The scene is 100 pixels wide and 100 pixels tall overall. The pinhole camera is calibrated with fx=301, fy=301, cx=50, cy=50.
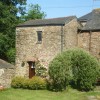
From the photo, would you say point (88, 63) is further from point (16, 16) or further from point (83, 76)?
point (16, 16)

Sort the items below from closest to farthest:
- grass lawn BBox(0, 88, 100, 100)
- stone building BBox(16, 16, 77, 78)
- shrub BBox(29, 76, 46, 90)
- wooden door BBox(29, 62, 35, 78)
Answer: grass lawn BBox(0, 88, 100, 100) → shrub BBox(29, 76, 46, 90) → stone building BBox(16, 16, 77, 78) → wooden door BBox(29, 62, 35, 78)

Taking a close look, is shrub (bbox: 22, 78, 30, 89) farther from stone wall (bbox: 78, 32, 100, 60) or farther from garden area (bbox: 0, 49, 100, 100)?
stone wall (bbox: 78, 32, 100, 60)

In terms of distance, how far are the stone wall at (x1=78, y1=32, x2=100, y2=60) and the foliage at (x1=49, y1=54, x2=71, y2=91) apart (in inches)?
257

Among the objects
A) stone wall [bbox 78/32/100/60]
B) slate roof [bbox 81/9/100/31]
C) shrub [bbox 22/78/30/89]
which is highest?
slate roof [bbox 81/9/100/31]

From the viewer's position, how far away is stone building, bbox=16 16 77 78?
33125 mm

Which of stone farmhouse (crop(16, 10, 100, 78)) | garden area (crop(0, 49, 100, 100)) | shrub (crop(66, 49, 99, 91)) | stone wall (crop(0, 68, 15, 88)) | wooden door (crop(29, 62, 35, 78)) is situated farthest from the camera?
wooden door (crop(29, 62, 35, 78))

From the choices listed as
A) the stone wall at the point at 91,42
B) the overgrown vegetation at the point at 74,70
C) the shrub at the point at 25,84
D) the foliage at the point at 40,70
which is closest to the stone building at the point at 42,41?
the foliage at the point at 40,70

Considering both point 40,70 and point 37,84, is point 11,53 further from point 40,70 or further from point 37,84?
point 37,84

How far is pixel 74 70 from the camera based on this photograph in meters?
29.3

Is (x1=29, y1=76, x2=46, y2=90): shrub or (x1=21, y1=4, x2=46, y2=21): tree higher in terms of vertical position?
(x1=21, y1=4, x2=46, y2=21): tree

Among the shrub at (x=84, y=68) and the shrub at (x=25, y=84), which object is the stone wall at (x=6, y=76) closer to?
the shrub at (x=25, y=84)

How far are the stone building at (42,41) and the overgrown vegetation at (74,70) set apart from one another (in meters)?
4.09

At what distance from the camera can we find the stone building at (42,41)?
33125 millimetres

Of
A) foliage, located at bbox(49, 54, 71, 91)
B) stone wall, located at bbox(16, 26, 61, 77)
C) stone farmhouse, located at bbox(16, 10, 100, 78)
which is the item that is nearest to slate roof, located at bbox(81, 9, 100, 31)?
stone farmhouse, located at bbox(16, 10, 100, 78)
